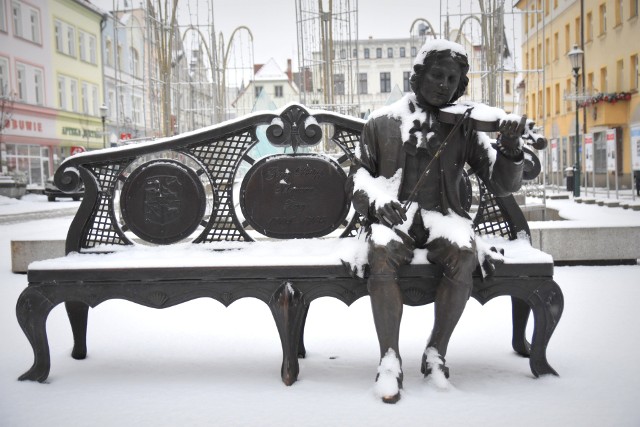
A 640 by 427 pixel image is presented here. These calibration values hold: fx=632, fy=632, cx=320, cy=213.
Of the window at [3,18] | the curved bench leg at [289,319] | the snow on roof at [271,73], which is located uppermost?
the snow on roof at [271,73]

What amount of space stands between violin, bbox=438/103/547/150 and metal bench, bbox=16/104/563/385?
60 centimetres

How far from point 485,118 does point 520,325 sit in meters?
1.24

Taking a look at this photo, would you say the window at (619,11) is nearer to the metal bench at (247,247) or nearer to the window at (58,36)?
the metal bench at (247,247)

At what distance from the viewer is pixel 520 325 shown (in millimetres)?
3416

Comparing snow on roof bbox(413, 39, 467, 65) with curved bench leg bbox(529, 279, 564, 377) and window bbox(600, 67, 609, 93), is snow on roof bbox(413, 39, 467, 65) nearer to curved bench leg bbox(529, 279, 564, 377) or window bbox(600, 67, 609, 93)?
curved bench leg bbox(529, 279, 564, 377)

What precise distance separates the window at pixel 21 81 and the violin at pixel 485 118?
28.4 metres

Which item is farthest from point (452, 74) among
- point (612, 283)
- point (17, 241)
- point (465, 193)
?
point (17, 241)

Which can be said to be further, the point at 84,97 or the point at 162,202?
the point at 84,97

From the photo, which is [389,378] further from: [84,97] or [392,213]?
[84,97]

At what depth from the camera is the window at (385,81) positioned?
50.3m

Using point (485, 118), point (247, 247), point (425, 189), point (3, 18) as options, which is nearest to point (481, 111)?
point (485, 118)

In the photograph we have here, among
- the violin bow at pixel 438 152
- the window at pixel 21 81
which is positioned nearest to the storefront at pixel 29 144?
the window at pixel 21 81

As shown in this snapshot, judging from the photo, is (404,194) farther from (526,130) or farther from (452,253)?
(526,130)

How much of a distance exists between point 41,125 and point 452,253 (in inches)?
1182
